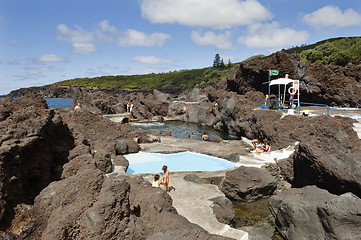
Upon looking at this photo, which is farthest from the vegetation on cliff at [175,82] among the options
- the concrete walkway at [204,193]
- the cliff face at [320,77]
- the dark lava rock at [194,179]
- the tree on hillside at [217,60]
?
the dark lava rock at [194,179]

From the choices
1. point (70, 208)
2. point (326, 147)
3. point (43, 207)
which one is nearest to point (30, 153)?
point (43, 207)

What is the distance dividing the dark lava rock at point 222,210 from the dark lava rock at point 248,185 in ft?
5.55

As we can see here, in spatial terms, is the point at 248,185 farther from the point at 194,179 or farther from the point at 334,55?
the point at 334,55

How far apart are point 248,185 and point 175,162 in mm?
6499

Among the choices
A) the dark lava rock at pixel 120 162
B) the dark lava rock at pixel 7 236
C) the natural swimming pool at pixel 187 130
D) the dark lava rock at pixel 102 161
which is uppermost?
the dark lava rock at pixel 7 236

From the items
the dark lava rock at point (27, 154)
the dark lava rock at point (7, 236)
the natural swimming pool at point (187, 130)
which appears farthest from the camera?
the natural swimming pool at point (187, 130)

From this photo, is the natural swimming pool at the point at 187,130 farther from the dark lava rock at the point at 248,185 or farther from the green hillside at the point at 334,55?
the green hillside at the point at 334,55

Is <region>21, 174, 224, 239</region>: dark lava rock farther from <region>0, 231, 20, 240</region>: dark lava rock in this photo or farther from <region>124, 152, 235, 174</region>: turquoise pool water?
<region>124, 152, 235, 174</region>: turquoise pool water

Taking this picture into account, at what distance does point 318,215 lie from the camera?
23.6 ft

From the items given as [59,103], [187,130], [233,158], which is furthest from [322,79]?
[59,103]

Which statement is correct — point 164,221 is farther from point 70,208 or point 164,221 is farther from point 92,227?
point 70,208

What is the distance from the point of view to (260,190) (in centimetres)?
1095

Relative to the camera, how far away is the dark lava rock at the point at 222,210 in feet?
28.5

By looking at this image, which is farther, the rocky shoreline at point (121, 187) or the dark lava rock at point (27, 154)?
the dark lava rock at point (27, 154)
